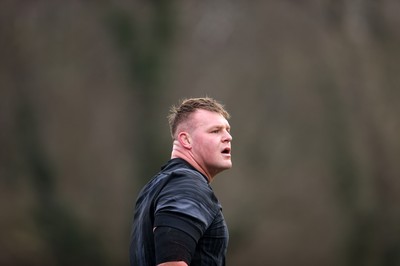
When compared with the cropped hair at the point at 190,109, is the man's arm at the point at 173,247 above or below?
below

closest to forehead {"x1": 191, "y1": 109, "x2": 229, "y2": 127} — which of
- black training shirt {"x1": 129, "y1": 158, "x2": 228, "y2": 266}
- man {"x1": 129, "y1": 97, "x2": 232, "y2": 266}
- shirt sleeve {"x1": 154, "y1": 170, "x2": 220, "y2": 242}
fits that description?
man {"x1": 129, "y1": 97, "x2": 232, "y2": 266}

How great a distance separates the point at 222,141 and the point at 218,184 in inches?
177

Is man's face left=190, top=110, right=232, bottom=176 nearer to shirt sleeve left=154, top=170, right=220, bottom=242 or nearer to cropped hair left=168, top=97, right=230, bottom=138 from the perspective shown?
cropped hair left=168, top=97, right=230, bottom=138

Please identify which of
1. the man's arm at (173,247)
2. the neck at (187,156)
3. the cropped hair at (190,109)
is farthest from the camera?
the cropped hair at (190,109)

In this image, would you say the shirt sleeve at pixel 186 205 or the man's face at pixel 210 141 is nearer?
the shirt sleeve at pixel 186 205

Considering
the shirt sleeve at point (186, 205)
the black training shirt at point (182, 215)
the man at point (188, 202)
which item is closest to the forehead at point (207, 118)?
the man at point (188, 202)

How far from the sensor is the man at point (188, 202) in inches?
90.5

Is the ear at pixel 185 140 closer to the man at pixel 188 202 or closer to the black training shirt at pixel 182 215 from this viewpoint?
the man at pixel 188 202

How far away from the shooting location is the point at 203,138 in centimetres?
275

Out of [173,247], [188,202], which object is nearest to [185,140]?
[188,202]

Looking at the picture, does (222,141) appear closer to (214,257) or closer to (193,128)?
(193,128)

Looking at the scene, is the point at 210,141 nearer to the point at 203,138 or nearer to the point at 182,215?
the point at 203,138

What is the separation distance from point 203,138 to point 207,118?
88mm

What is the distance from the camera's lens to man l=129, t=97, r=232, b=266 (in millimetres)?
2299
